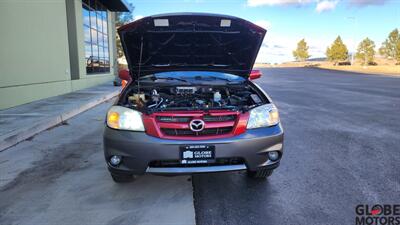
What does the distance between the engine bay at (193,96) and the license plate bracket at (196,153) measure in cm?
→ 70

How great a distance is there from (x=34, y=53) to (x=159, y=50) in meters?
7.55

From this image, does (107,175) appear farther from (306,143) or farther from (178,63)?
(306,143)

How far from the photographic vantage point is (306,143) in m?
5.75

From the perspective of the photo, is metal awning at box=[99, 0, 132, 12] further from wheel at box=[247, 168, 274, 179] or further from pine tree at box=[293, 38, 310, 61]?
pine tree at box=[293, 38, 310, 61]

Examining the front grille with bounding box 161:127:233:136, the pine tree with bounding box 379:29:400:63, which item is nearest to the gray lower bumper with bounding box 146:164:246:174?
the front grille with bounding box 161:127:233:136

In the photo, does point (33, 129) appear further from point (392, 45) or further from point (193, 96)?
point (392, 45)

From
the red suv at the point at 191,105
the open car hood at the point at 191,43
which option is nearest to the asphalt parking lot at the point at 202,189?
the red suv at the point at 191,105

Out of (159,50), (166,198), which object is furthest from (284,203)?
(159,50)

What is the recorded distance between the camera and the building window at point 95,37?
676 inches

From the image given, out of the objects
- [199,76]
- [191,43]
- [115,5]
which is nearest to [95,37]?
[115,5]

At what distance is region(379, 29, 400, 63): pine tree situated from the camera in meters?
58.5

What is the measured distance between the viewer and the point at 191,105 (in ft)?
12.5

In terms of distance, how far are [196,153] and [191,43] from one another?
2.08m

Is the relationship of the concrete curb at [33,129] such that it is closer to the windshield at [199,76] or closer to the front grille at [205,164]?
the windshield at [199,76]
